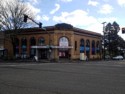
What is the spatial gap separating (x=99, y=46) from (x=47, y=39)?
20381mm

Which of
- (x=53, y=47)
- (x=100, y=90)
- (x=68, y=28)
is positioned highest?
(x=68, y=28)

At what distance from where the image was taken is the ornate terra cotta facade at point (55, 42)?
7207 cm

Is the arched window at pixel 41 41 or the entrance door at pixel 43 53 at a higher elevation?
the arched window at pixel 41 41

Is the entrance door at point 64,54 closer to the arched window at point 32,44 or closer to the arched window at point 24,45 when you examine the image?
the arched window at point 32,44

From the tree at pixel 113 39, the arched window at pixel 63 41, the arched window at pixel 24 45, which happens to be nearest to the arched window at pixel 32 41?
the arched window at pixel 24 45

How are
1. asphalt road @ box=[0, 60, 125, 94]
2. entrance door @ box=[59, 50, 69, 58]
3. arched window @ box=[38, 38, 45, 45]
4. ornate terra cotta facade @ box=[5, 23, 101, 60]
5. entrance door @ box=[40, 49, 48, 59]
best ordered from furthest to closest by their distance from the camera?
arched window @ box=[38, 38, 45, 45] → entrance door @ box=[40, 49, 48, 59] → entrance door @ box=[59, 50, 69, 58] → ornate terra cotta facade @ box=[5, 23, 101, 60] → asphalt road @ box=[0, 60, 125, 94]

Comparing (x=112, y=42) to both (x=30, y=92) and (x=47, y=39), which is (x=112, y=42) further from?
(x=30, y=92)

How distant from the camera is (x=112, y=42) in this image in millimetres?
101938

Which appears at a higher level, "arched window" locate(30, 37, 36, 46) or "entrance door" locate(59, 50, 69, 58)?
"arched window" locate(30, 37, 36, 46)

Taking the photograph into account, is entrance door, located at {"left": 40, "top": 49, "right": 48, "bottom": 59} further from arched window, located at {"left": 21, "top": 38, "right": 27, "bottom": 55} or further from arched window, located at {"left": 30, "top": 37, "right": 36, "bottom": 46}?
arched window, located at {"left": 21, "top": 38, "right": 27, "bottom": 55}

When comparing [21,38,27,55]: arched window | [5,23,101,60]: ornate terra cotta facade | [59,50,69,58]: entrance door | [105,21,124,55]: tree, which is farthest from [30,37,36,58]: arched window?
[105,21,124,55]: tree

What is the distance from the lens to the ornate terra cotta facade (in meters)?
72.1

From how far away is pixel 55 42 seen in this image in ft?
236

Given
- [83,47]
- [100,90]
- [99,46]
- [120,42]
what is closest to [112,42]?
[120,42]
